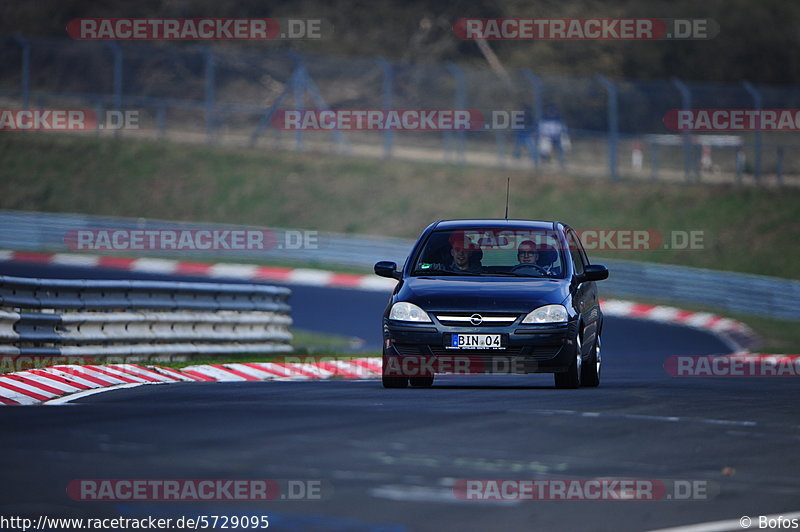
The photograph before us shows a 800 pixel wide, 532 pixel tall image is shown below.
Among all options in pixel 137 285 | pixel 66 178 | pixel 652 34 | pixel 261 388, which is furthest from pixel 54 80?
pixel 261 388

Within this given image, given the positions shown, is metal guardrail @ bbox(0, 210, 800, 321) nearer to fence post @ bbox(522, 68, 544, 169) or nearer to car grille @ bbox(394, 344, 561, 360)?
fence post @ bbox(522, 68, 544, 169)

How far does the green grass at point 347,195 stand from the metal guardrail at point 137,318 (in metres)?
20.5

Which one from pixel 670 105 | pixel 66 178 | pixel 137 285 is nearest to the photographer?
pixel 137 285

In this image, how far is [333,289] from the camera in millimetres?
33094

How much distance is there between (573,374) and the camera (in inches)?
516

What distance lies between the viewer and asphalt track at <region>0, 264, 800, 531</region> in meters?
6.98

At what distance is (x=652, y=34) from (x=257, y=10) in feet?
48.5

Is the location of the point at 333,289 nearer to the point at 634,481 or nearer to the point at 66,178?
the point at 66,178

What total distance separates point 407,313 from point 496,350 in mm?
817

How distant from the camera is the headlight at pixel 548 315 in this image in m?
12.6

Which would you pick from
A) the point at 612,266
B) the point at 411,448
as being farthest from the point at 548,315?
the point at 612,266

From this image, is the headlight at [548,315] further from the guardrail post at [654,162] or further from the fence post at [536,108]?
the guardrail post at [654,162]

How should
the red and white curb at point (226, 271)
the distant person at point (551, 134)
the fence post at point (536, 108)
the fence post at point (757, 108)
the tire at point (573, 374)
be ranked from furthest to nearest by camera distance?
the distant person at point (551, 134) < the fence post at point (536, 108) < the fence post at point (757, 108) < the red and white curb at point (226, 271) < the tire at point (573, 374)

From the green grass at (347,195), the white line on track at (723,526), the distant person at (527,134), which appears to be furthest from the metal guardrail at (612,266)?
the white line on track at (723,526)
